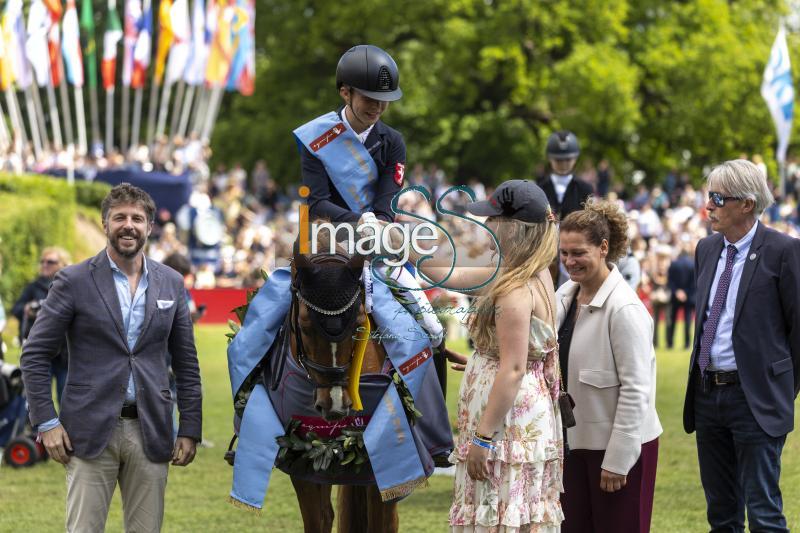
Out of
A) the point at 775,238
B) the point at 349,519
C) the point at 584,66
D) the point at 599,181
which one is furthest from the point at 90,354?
the point at 584,66

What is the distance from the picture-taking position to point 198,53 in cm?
3259

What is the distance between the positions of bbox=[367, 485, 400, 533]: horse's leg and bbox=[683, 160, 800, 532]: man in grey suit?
1.70 metres

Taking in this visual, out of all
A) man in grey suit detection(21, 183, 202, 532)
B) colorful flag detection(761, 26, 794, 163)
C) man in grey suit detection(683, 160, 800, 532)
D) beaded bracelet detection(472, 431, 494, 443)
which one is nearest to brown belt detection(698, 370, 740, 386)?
man in grey suit detection(683, 160, 800, 532)

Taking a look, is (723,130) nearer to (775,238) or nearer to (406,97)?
(406,97)

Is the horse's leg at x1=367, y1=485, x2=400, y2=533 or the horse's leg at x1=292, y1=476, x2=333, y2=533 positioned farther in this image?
the horse's leg at x1=367, y1=485, x2=400, y2=533

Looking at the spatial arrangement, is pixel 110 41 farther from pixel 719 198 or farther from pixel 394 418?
pixel 394 418

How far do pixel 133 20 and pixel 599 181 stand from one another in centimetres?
1334

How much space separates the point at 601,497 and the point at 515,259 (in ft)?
4.48

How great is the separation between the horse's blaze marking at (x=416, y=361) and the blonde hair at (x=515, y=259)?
65 centimetres

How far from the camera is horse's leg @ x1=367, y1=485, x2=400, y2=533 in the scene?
5734mm

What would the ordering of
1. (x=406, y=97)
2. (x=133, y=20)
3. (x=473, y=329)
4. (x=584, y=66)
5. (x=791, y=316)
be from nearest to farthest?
(x=473, y=329) < (x=791, y=316) < (x=133, y=20) < (x=584, y=66) < (x=406, y=97)

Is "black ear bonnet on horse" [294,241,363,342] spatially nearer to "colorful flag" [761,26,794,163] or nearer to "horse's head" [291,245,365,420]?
"horse's head" [291,245,365,420]

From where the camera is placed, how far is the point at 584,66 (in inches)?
1340

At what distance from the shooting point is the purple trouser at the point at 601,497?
214 inches
